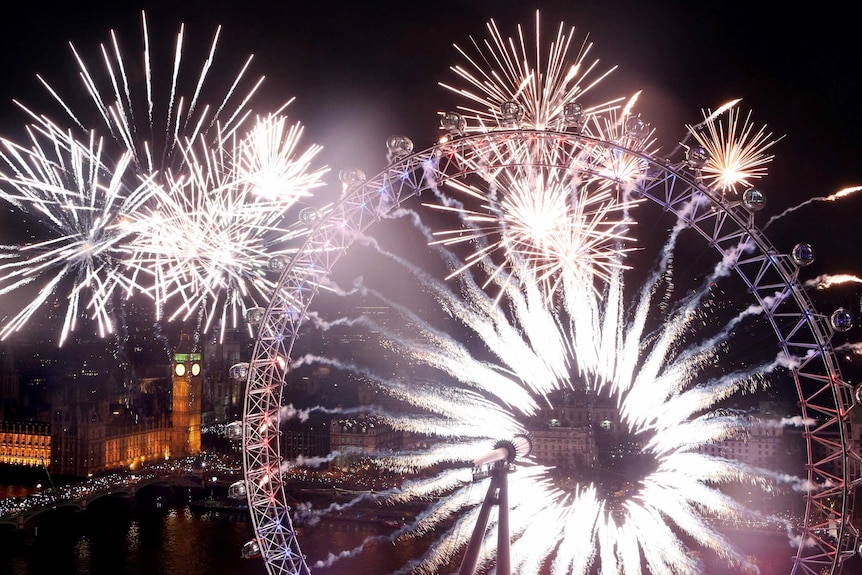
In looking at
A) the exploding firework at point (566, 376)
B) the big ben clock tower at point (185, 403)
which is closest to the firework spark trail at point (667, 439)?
the exploding firework at point (566, 376)

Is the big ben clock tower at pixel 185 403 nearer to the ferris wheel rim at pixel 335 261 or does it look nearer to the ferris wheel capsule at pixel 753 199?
the ferris wheel rim at pixel 335 261

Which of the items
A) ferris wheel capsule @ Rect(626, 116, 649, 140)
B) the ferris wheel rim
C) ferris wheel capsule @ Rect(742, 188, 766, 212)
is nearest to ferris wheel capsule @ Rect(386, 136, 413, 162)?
the ferris wheel rim

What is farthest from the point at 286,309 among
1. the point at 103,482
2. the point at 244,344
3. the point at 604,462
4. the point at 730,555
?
the point at 244,344

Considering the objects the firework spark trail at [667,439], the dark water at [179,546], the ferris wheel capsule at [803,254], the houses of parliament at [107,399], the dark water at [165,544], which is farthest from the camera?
the houses of parliament at [107,399]

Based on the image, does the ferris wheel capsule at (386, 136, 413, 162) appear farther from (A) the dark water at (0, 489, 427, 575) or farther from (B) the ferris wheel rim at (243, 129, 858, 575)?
(A) the dark water at (0, 489, 427, 575)

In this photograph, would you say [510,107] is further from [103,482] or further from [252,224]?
[103,482]
